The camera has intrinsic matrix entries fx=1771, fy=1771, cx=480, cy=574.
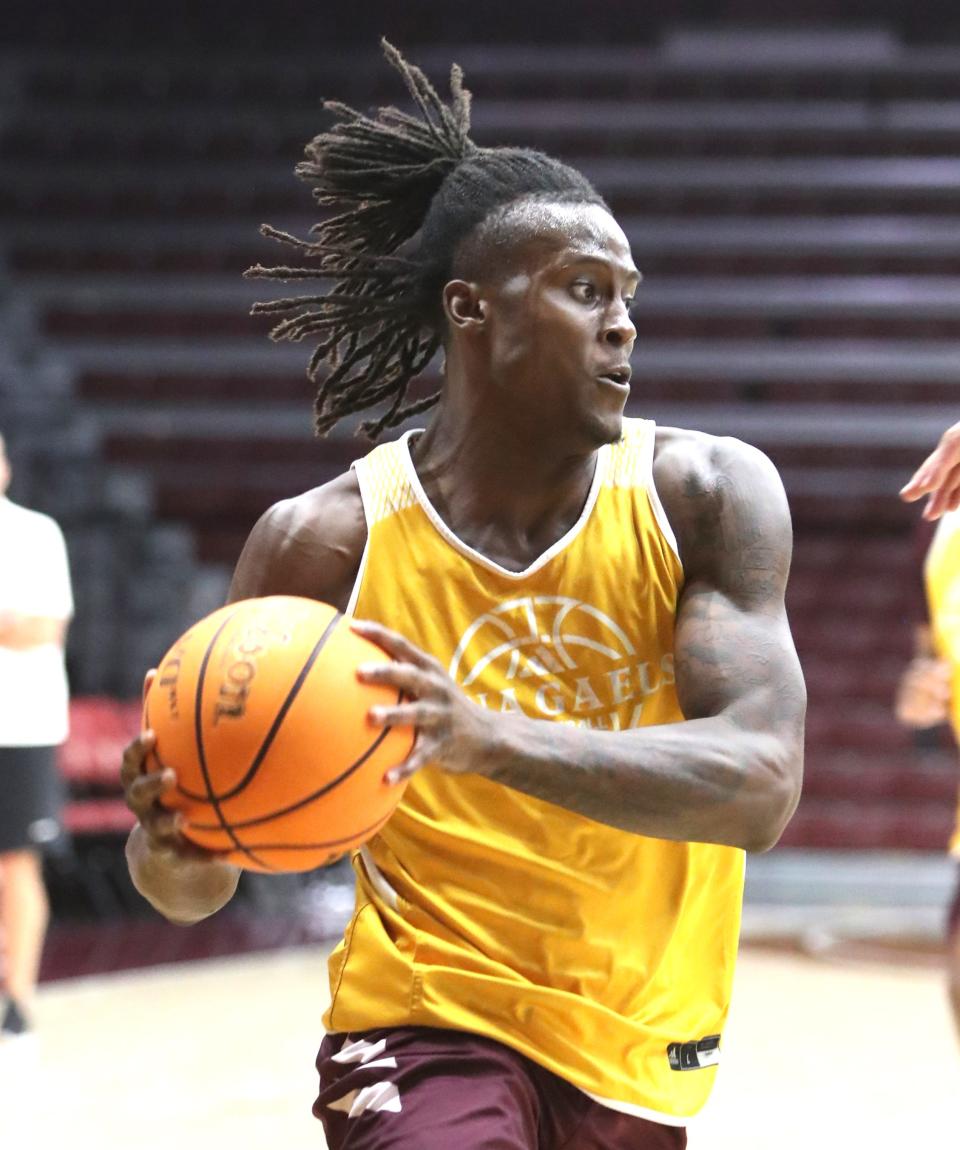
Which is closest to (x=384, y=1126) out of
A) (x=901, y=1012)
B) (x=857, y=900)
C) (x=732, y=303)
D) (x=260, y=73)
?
(x=901, y=1012)

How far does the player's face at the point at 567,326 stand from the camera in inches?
85.4

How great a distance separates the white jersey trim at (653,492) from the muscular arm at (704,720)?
12mm

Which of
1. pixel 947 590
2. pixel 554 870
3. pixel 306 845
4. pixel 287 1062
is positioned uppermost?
pixel 306 845

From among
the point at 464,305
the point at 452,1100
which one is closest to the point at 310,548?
the point at 464,305

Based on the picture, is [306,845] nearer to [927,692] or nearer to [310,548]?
[310,548]

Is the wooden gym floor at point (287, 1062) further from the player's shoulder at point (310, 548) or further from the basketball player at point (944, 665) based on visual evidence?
the player's shoulder at point (310, 548)

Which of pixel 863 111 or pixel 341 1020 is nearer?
pixel 341 1020

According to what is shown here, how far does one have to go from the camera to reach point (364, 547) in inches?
89.8

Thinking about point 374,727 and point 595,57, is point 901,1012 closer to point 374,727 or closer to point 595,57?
point 374,727

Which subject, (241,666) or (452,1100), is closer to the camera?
(241,666)

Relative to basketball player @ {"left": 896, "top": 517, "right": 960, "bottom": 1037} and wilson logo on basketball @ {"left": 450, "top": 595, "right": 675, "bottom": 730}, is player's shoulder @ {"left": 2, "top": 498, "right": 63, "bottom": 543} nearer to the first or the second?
basketball player @ {"left": 896, "top": 517, "right": 960, "bottom": 1037}

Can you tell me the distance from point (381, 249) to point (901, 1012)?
438 cm

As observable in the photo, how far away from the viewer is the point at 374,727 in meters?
1.76

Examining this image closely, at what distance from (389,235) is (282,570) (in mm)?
615
